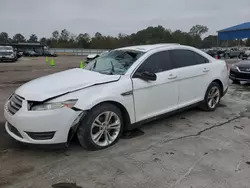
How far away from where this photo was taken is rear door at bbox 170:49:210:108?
470 cm

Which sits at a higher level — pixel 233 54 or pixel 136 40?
pixel 136 40

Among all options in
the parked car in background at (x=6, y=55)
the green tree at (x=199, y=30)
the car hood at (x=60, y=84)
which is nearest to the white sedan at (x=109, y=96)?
the car hood at (x=60, y=84)

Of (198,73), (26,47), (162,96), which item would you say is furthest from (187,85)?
(26,47)

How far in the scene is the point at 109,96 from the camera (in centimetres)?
356

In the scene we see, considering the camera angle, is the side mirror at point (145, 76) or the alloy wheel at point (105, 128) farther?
the side mirror at point (145, 76)

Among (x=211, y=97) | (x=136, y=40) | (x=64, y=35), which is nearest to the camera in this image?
(x=211, y=97)

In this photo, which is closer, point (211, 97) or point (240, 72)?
point (211, 97)

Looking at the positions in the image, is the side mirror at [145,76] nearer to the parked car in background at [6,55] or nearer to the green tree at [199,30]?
the parked car in background at [6,55]

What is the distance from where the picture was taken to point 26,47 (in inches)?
2635

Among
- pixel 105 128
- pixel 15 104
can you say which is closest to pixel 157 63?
pixel 105 128

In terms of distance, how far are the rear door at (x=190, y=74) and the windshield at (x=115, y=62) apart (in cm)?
83

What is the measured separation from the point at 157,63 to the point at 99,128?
164cm

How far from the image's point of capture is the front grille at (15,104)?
341cm

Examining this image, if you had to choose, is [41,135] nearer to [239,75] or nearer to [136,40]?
[239,75]
